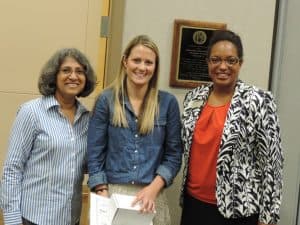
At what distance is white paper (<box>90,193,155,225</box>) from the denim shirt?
0.34ft

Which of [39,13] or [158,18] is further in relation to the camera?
[39,13]

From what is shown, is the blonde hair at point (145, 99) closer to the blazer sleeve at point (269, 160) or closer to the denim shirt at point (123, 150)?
the denim shirt at point (123, 150)

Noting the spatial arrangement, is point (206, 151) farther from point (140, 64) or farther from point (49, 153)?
point (49, 153)

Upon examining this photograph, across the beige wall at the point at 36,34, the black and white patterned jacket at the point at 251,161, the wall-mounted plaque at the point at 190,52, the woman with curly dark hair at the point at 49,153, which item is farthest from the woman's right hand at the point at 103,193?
the beige wall at the point at 36,34

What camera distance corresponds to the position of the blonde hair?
6.29 feet

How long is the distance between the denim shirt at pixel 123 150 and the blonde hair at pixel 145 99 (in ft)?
0.07

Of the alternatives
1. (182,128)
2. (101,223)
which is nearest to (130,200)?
(101,223)

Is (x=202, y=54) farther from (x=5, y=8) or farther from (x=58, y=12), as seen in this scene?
(x=5, y=8)

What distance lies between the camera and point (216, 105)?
78.8 inches

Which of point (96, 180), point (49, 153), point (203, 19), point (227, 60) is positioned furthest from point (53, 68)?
point (203, 19)

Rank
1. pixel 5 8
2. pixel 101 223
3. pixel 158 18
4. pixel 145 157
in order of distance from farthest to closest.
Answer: pixel 5 8
pixel 158 18
pixel 145 157
pixel 101 223

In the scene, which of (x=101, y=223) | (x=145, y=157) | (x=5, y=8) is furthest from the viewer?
(x=5, y=8)

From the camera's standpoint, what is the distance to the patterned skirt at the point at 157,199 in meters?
1.93

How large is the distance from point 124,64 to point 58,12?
4.72ft
